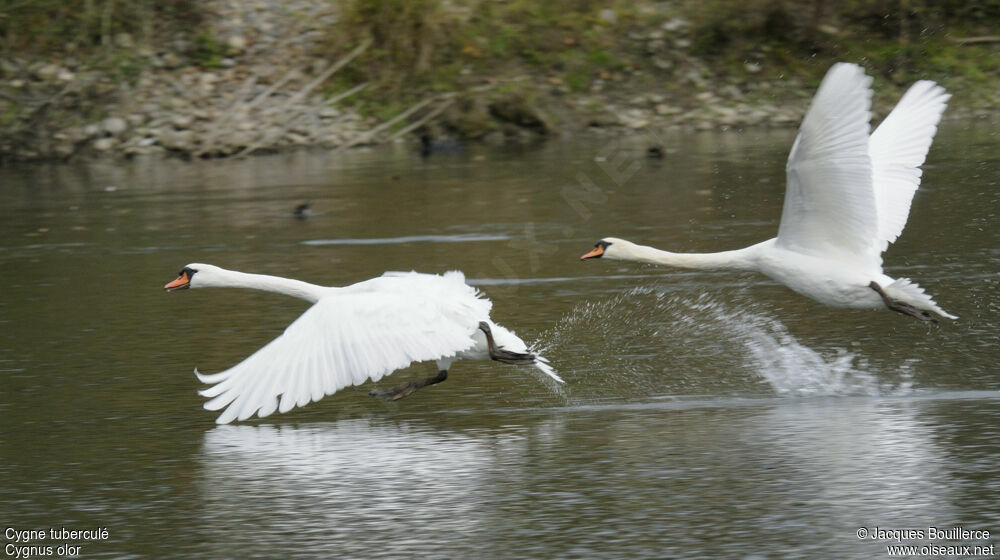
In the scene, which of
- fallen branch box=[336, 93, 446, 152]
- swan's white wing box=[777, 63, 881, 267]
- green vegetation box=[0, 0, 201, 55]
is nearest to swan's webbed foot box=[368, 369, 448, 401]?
swan's white wing box=[777, 63, 881, 267]

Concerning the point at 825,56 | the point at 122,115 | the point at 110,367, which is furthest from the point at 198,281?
the point at 825,56

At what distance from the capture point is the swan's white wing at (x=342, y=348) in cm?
704

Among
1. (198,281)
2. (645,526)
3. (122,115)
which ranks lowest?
(645,526)

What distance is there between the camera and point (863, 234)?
8.45m

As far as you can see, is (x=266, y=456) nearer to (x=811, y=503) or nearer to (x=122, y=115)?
(x=811, y=503)

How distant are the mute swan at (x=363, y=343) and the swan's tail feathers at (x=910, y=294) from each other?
2.02 metres

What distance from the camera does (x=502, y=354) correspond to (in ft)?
25.3

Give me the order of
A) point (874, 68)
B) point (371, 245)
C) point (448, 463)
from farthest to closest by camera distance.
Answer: point (874, 68)
point (371, 245)
point (448, 463)

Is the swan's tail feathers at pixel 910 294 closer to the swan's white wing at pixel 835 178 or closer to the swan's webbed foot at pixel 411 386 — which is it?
the swan's white wing at pixel 835 178

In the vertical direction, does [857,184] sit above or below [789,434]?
above

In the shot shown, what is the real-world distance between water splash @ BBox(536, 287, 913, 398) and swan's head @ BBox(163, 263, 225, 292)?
6.74ft

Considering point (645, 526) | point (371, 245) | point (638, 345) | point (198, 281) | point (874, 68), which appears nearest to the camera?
point (645, 526)

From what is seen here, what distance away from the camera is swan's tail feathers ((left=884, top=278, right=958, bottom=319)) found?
27.1 ft

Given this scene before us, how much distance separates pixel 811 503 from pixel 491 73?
18391 mm
